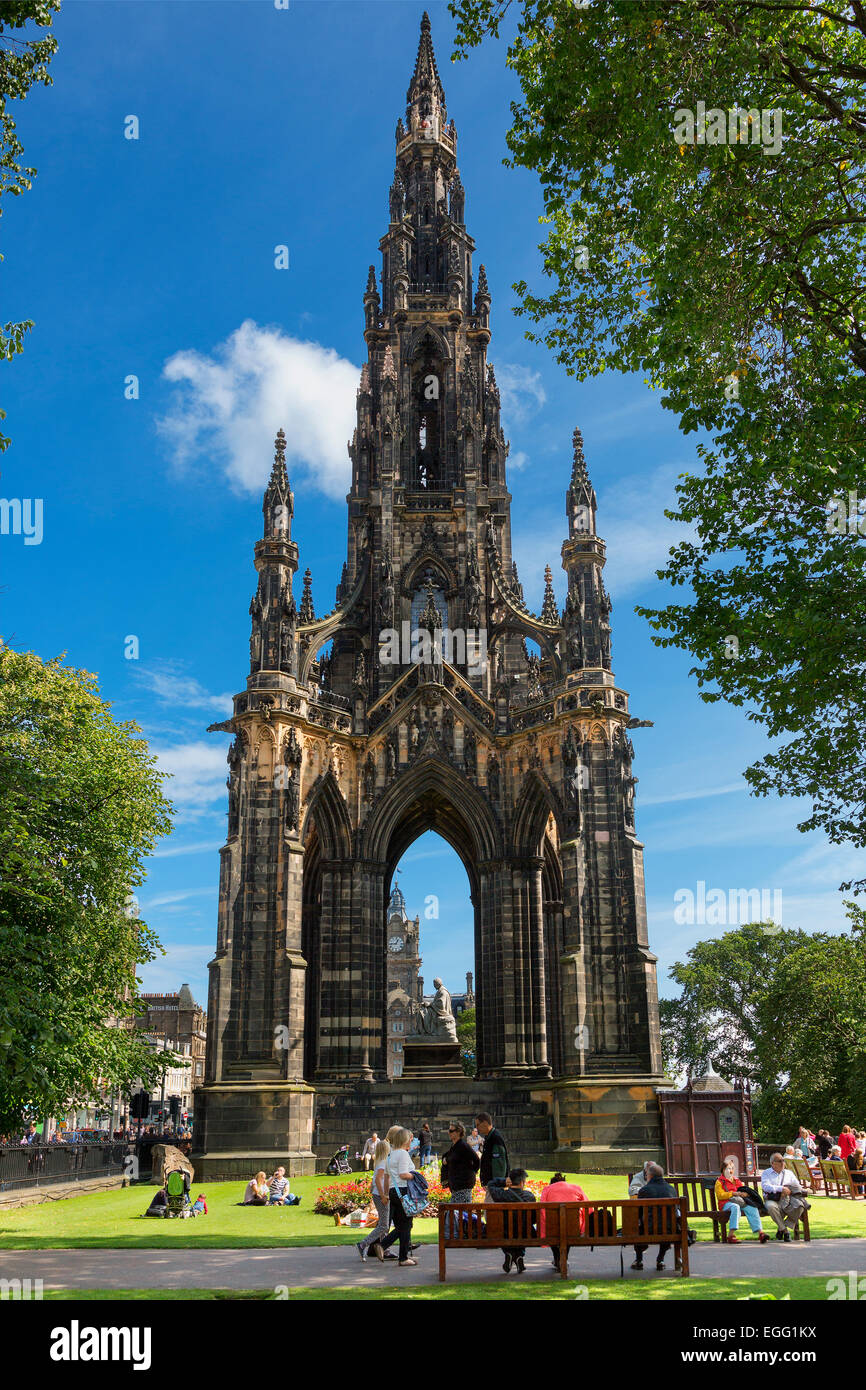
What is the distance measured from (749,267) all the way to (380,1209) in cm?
1189

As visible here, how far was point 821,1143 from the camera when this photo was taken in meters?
29.1

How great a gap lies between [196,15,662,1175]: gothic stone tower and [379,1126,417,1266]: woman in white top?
15.6 metres

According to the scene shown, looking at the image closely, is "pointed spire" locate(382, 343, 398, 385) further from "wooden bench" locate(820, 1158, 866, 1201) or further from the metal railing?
"wooden bench" locate(820, 1158, 866, 1201)

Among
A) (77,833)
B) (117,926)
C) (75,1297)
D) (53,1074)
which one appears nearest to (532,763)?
(117,926)

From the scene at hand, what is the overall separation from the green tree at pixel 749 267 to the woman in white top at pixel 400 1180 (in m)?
7.24

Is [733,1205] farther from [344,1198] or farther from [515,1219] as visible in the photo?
[344,1198]

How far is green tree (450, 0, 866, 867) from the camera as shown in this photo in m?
13.0

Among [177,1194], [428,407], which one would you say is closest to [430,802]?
[428,407]

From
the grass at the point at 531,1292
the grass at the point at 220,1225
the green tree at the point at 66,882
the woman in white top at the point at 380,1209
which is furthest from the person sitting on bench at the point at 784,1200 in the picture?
the green tree at the point at 66,882

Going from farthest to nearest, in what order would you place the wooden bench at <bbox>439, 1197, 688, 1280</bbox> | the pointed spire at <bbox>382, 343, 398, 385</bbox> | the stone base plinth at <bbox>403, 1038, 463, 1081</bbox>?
the pointed spire at <bbox>382, 343, 398, 385</bbox> < the stone base plinth at <bbox>403, 1038, 463, 1081</bbox> < the wooden bench at <bbox>439, 1197, 688, 1280</bbox>

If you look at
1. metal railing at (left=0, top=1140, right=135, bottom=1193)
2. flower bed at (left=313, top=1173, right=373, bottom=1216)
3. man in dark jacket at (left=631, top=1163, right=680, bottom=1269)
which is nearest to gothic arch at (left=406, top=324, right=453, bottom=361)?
metal railing at (left=0, top=1140, right=135, bottom=1193)
